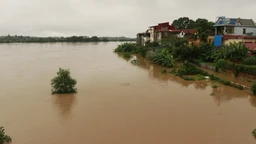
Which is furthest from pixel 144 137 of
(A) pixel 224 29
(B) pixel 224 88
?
(A) pixel 224 29

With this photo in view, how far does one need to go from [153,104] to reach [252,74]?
7.79m

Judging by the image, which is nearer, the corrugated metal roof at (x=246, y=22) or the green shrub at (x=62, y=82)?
the green shrub at (x=62, y=82)

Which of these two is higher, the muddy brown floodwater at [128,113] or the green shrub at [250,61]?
the green shrub at [250,61]

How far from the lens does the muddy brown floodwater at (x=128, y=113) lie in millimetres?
8047

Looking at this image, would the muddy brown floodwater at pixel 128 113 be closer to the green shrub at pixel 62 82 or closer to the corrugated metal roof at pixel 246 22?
the green shrub at pixel 62 82

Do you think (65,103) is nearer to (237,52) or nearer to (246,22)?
(237,52)

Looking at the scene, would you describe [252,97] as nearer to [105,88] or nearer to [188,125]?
[188,125]

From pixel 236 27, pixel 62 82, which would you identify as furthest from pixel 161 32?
pixel 62 82

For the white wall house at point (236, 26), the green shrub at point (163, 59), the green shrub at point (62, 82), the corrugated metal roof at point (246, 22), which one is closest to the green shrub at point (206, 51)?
the green shrub at point (163, 59)

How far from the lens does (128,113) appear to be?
1020 centimetres

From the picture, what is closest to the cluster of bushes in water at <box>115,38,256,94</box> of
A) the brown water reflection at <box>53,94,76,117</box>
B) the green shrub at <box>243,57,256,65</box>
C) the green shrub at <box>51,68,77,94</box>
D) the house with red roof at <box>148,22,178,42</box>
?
the green shrub at <box>243,57,256,65</box>

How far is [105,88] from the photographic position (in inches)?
570

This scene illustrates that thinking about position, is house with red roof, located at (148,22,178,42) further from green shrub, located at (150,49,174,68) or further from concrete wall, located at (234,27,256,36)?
concrete wall, located at (234,27,256,36)

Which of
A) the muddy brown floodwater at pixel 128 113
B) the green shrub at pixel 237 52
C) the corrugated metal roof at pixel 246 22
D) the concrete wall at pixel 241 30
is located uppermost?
the corrugated metal roof at pixel 246 22
